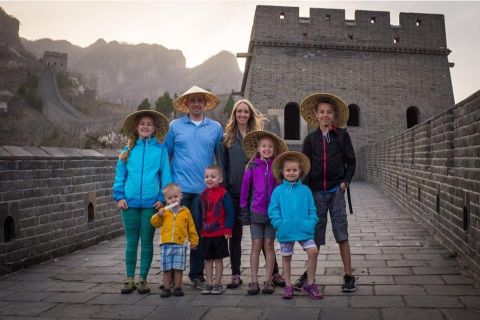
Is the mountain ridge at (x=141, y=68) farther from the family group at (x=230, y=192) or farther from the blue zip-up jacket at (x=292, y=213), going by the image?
the blue zip-up jacket at (x=292, y=213)

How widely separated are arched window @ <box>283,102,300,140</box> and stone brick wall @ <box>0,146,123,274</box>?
15.8m

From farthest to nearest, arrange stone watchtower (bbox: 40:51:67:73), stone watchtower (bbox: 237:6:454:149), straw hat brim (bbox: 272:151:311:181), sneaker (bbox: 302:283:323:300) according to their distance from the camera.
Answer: stone watchtower (bbox: 40:51:67:73)
stone watchtower (bbox: 237:6:454:149)
straw hat brim (bbox: 272:151:311:181)
sneaker (bbox: 302:283:323:300)

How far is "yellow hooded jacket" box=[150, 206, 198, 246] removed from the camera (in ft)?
13.2

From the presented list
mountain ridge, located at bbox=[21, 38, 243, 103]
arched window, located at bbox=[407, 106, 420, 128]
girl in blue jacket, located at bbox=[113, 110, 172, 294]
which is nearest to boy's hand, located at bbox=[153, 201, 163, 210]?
girl in blue jacket, located at bbox=[113, 110, 172, 294]

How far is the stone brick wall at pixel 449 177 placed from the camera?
14.2ft

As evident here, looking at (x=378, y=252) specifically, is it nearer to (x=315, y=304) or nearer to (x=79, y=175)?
(x=315, y=304)

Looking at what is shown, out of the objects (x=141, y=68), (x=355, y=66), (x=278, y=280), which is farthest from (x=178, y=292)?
(x=141, y=68)

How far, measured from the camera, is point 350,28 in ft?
71.9

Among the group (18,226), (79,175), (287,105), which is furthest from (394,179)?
(287,105)

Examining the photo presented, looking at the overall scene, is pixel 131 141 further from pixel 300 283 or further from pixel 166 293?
pixel 300 283

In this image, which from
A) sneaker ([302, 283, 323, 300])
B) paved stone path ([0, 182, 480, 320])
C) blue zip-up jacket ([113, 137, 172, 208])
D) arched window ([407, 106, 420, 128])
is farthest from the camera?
arched window ([407, 106, 420, 128])

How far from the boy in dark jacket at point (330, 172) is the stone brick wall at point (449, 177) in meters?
1.22

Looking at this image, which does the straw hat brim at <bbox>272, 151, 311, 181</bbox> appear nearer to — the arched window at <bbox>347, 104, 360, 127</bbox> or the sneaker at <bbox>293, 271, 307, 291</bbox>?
the sneaker at <bbox>293, 271, 307, 291</bbox>

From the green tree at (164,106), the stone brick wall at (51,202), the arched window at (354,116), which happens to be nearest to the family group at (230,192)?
the stone brick wall at (51,202)
